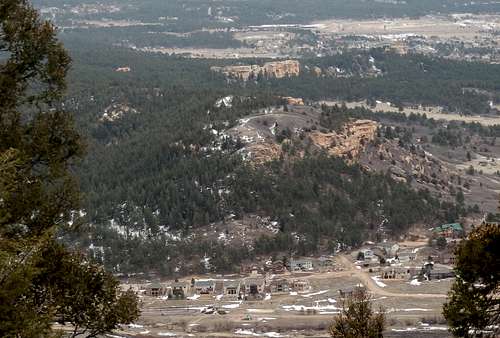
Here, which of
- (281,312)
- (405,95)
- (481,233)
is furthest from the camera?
(405,95)

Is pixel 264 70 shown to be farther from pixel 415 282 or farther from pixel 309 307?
pixel 309 307

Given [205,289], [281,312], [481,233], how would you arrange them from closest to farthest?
[481,233] < [281,312] < [205,289]

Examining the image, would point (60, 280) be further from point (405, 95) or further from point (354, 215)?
point (405, 95)

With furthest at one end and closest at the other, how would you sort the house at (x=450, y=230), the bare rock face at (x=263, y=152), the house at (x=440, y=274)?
→ the bare rock face at (x=263, y=152) → the house at (x=450, y=230) → the house at (x=440, y=274)

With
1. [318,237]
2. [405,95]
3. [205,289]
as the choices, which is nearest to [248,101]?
[318,237]

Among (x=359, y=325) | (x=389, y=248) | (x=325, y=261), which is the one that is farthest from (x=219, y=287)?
(x=359, y=325)

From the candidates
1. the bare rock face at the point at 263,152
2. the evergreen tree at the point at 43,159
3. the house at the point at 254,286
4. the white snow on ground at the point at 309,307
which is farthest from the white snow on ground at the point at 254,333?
the evergreen tree at the point at 43,159

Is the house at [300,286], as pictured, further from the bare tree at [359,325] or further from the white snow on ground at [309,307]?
the bare tree at [359,325]

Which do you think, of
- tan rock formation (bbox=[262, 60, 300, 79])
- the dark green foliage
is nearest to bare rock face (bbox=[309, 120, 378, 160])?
the dark green foliage
